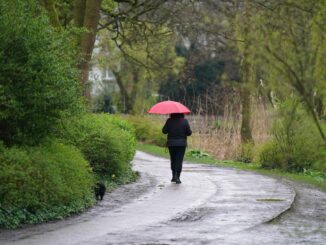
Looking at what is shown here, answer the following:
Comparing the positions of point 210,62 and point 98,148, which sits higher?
point 210,62

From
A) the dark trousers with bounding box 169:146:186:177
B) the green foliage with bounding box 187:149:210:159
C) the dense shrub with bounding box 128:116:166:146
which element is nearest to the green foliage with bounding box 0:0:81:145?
the dark trousers with bounding box 169:146:186:177

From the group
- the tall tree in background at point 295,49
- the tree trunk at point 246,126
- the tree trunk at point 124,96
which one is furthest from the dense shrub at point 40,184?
the tree trunk at point 124,96

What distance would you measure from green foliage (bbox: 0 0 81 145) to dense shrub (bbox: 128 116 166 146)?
81.4 ft

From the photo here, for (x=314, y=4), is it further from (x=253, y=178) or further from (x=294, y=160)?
(x=294, y=160)

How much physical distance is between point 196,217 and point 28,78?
12.2 ft

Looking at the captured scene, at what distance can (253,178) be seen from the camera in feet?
63.9

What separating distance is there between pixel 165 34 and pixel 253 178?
35.0 ft

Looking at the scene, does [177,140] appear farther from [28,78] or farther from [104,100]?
[104,100]

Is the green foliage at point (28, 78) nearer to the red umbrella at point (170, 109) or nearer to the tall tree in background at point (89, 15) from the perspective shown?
the red umbrella at point (170, 109)

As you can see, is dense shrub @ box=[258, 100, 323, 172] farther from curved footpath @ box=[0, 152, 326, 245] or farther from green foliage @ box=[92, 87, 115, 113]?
green foliage @ box=[92, 87, 115, 113]

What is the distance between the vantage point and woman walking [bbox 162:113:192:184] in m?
17.8

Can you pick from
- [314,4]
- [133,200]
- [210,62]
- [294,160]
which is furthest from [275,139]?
[210,62]

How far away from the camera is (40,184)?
454 inches

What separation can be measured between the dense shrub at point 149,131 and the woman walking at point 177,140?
1941cm
